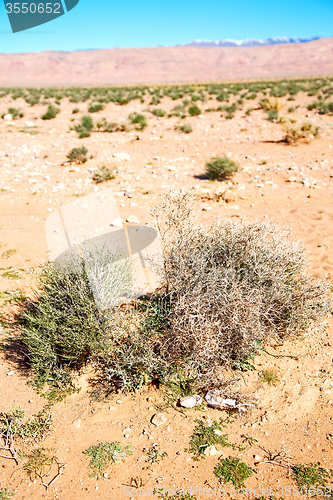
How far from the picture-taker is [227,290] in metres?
2.99

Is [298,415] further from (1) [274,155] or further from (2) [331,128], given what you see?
(2) [331,128]

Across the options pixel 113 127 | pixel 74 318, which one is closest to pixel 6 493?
pixel 74 318

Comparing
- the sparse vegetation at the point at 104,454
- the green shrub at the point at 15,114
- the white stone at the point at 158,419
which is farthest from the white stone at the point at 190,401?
the green shrub at the point at 15,114

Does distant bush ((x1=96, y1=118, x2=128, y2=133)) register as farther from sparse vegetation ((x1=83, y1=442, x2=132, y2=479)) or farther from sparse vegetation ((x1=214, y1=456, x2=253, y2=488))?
sparse vegetation ((x1=214, y1=456, x2=253, y2=488))

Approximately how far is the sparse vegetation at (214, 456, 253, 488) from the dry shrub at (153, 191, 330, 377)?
63 centimetres

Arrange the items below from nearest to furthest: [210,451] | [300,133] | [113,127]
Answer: [210,451] → [300,133] → [113,127]

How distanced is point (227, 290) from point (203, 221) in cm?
333

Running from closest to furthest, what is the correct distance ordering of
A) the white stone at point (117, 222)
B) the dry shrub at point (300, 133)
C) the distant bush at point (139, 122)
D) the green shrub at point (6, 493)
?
the green shrub at point (6, 493)
the white stone at point (117, 222)
the dry shrub at point (300, 133)
the distant bush at point (139, 122)

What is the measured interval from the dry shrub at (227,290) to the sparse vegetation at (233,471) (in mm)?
631

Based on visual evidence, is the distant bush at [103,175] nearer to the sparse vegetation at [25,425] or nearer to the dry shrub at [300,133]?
the dry shrub at [300,133]

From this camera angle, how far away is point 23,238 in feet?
19.2

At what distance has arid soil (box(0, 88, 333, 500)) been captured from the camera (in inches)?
97.2

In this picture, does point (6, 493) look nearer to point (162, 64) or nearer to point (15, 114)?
point (15, 114)

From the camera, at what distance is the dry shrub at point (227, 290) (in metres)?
2.86
